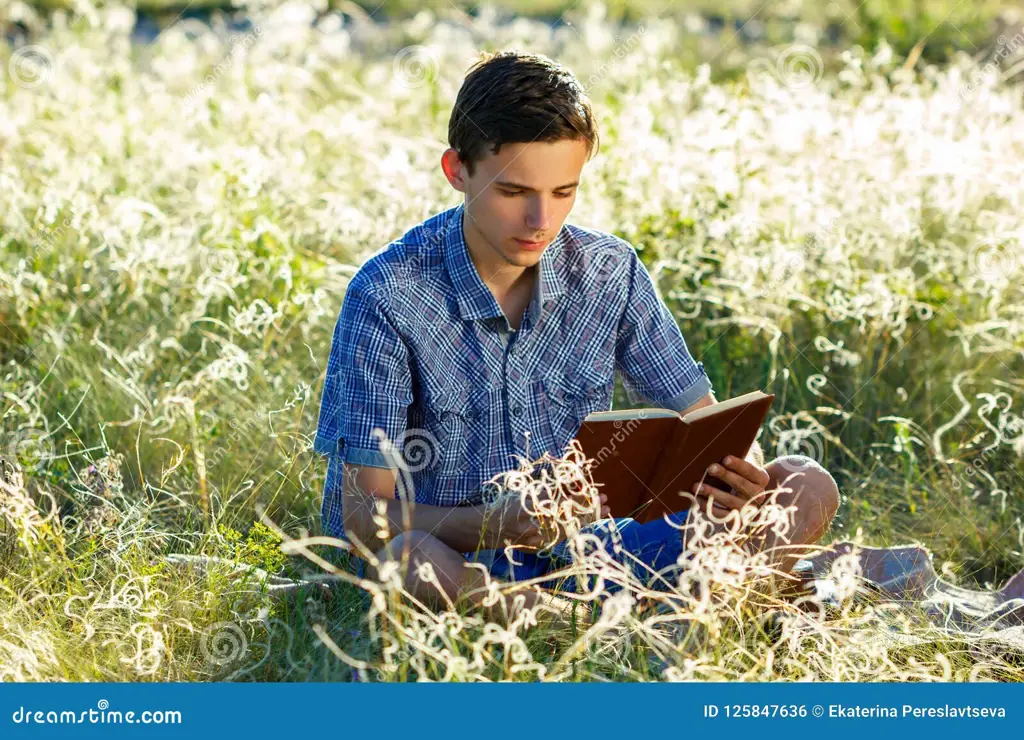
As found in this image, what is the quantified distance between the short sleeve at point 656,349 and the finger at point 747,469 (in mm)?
435

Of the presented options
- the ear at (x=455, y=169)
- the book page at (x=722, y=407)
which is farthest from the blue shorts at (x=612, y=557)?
the ear at (x=455, y=169)

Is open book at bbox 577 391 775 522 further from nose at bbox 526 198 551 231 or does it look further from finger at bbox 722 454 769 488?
nose at bbox 526 198 551 231

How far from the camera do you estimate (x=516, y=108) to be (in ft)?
8.77

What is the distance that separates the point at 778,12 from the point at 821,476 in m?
8.45

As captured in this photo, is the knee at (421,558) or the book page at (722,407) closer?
the book page at (722,407)

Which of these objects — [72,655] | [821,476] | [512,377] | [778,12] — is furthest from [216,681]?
[778,12]

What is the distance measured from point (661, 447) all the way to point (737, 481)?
20 cm

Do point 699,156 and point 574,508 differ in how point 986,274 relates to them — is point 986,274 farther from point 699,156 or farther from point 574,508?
point 574,508

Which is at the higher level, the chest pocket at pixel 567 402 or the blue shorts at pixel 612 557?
the chest pocket at pixel 567 402

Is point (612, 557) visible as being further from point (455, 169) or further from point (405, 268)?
point (455, 169)

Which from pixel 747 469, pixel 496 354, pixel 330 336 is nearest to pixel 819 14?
pixel 330 336

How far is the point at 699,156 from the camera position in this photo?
4.23 metres

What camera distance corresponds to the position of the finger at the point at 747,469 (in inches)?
101

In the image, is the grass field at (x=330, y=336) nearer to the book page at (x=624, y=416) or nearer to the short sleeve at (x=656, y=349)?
the book page at (x=624, y=416)
